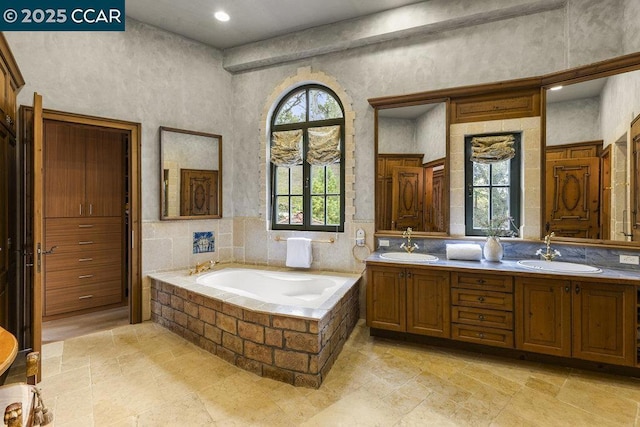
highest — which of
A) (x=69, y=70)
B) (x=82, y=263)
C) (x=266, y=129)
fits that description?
(x=69, y=70)

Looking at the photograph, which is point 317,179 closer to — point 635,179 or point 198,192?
point 198,192

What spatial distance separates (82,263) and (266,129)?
9.19 feet

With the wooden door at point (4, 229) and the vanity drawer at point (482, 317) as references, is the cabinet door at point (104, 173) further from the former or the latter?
the vanity drawer at point (482, 317)

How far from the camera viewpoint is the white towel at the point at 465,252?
2.89 metres

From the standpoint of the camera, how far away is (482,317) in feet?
8.70

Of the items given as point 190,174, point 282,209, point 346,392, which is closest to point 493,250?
point 346,392

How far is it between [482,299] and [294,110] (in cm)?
300

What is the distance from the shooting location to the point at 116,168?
4.16 m

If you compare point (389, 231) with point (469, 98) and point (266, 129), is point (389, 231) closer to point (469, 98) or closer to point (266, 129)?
point (469, 98)

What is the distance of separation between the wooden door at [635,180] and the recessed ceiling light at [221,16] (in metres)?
3.82

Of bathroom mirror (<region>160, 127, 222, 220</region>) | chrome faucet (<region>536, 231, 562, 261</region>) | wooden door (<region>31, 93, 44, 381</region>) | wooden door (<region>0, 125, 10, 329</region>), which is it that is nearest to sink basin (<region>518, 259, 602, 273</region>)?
chrome faucet (<region>536, 231, 562, 261</region>)

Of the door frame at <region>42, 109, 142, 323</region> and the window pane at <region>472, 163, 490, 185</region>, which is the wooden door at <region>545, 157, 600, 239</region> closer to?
the window pane at <region>472, 163, 490, 185</region>

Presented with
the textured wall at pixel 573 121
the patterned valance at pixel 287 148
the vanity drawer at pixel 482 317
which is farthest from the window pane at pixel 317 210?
the textured wall at pixel 573 121

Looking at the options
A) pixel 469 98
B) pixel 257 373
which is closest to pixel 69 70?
pixel 257 373
